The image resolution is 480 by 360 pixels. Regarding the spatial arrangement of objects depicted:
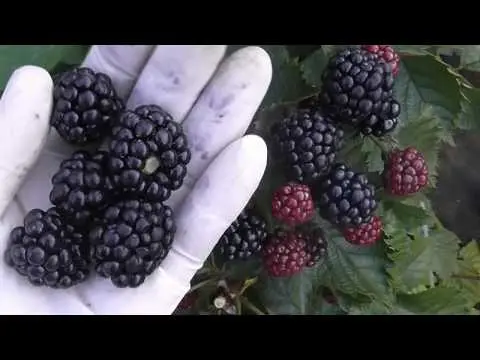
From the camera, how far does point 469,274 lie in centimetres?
190

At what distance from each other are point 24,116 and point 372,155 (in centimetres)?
61

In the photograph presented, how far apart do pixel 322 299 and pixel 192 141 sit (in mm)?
439

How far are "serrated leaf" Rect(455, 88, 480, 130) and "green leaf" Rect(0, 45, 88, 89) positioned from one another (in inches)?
29.1

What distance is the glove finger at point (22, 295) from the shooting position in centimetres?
150

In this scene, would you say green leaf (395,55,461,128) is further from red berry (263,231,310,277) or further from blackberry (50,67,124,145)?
blackberry (50,67,124,145)

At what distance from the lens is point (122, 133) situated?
4.49 feet

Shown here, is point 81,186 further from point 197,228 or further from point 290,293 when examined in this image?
point 290,293

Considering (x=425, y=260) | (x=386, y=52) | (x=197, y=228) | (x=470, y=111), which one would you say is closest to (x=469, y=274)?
(x=425, y=260)

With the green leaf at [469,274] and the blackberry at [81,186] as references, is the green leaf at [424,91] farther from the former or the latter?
the blackberry at [81,186]

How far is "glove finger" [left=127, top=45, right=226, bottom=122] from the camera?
1392mm

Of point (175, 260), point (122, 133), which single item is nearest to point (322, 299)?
point (175, 260)

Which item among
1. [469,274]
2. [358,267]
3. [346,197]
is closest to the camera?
[346,197]

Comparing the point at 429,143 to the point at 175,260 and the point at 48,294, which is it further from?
the point at 48,294

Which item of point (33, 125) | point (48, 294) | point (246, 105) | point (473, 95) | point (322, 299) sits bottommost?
point (48, 294)
